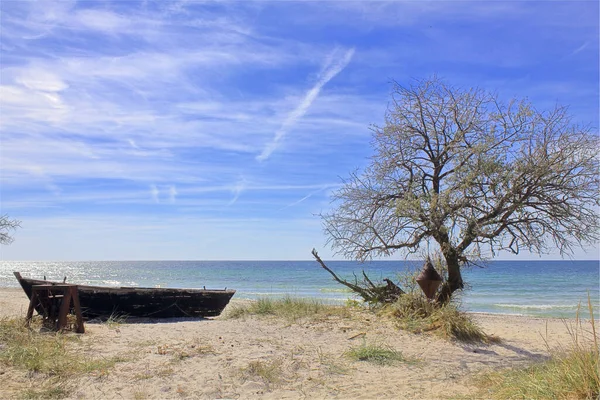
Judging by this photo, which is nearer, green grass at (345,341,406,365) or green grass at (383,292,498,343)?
green grass at (345,341,406,365)

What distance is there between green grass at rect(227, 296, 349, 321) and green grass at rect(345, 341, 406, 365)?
345 cm

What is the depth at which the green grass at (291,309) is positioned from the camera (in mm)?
12078

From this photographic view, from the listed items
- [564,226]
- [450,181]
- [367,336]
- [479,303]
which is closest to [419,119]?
[450,181]

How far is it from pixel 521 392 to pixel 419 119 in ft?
23.1

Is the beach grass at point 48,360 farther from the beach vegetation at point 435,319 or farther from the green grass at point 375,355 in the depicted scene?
the beach vegetation at point 435,319

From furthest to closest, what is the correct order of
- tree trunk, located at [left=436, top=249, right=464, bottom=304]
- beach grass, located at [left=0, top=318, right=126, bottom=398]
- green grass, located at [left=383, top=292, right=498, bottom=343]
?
tree trunk, located at [left=436, top=249, right=464, bottom=304]
green grass, located at [left=383, top=292, right=498, bottom=343]
beach grass, located at [left=0, top=318, right=126, bottom=398]

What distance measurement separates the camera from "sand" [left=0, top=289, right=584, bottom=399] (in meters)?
6.36

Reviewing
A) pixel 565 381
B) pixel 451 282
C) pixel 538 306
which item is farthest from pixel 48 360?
pixel 538 306

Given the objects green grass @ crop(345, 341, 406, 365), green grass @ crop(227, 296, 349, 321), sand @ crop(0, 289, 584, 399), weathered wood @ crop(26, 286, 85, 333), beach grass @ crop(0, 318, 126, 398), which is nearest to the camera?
beach grass @ crop(0, 318, 126, 398)

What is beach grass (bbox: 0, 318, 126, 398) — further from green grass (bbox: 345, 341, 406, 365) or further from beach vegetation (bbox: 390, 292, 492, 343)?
beach vegetation (bbox: 390, 292, 492, 343)

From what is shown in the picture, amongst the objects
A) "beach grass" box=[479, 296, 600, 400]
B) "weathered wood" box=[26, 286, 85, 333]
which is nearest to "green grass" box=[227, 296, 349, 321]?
"weathered wood" box=[26, 286, 85, 333]

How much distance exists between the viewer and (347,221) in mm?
11555

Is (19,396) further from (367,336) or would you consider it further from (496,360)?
Answer: (496,360)

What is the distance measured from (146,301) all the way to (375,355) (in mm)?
7222
